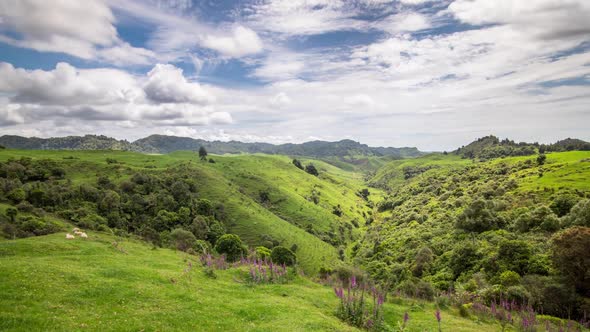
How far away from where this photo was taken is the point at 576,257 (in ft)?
106

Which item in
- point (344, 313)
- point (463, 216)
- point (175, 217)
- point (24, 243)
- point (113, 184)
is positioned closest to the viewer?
point (344, 313)

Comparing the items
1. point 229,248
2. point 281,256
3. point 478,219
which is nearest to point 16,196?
point 229,248

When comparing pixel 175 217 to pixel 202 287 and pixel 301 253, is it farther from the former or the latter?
pixel 202 287

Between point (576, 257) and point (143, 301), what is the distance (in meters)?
44.1

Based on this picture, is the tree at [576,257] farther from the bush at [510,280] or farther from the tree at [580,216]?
the tree at [580,216]

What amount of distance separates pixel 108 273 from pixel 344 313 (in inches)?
846

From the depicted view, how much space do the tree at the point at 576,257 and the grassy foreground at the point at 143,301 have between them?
16185 mm

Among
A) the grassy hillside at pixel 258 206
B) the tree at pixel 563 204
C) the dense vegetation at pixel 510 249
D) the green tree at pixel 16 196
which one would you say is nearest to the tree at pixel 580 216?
the dense vegetation at pixel 510 249

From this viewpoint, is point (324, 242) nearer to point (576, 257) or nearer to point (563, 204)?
point (563, 204)

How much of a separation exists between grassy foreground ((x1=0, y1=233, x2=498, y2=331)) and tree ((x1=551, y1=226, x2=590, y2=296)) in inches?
637

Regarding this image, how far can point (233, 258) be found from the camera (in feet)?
242

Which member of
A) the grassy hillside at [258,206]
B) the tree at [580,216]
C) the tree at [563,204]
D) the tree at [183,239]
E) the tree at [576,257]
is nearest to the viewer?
the tree at [576,257]

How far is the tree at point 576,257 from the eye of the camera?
104 feet

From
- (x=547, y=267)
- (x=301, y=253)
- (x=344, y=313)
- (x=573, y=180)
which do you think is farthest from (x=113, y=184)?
(x=573, y=180)
